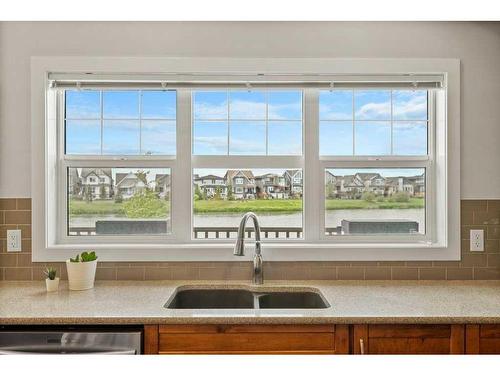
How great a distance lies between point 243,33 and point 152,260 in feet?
4.39

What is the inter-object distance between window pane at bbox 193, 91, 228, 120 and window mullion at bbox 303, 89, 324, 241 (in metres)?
0.48

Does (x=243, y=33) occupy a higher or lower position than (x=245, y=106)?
higher

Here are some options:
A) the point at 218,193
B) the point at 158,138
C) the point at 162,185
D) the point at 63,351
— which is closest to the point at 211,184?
the point at 218,193

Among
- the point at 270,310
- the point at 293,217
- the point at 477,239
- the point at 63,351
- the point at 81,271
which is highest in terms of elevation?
the point at 293,217

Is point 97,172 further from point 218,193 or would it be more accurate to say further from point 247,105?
point 247,105

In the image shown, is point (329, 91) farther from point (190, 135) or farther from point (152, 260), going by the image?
point (152, 260)

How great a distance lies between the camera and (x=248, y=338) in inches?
66.5

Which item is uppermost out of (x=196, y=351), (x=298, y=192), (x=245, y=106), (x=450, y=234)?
(x=245, y=106)

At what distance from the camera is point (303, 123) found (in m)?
2.42

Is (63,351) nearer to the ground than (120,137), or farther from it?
nearer to the ground

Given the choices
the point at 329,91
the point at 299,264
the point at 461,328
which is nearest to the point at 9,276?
the point at 299,264

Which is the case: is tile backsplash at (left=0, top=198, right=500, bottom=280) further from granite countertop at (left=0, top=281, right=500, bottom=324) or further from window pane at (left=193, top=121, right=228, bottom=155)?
window pane at (left=193, top=121, right=228, bottom=155)

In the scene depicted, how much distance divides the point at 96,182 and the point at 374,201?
1639 mm

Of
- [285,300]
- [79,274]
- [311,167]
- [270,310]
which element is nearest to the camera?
[270,310]
